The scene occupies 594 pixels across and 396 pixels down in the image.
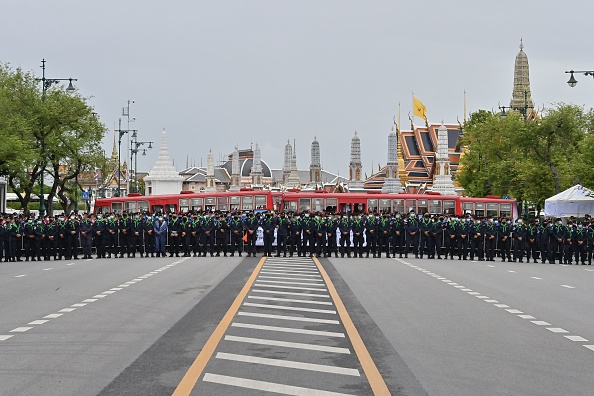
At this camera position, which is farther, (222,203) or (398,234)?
(222,203)

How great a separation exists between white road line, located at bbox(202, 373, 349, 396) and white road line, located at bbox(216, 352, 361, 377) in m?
0.91

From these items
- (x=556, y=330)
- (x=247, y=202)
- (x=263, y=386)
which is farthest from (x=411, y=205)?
(x=263, y=386)

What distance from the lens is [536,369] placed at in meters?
10.8

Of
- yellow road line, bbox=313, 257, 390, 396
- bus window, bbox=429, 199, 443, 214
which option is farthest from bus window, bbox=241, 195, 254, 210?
yellow road line, bbox=313, 257, 390, 396

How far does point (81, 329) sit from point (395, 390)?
6.04 meters

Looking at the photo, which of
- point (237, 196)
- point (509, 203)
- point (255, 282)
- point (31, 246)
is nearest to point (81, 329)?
point (255, 282)

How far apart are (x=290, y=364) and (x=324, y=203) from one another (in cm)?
4769

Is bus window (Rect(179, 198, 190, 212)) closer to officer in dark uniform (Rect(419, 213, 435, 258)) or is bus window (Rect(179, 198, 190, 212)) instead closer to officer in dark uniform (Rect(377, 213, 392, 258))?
officer in dark uniform (Rect(377, 213, 392, 258))

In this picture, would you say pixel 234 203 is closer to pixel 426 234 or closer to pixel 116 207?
pixel 116 207

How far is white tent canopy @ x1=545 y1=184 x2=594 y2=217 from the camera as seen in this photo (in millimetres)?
49469

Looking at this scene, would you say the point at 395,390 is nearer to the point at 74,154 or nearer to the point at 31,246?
the point at 31,246

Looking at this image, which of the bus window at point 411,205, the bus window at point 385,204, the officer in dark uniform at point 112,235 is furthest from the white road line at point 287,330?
the bus window at point 385,204

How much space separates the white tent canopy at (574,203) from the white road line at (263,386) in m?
41.4

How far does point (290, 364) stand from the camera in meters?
10.9
